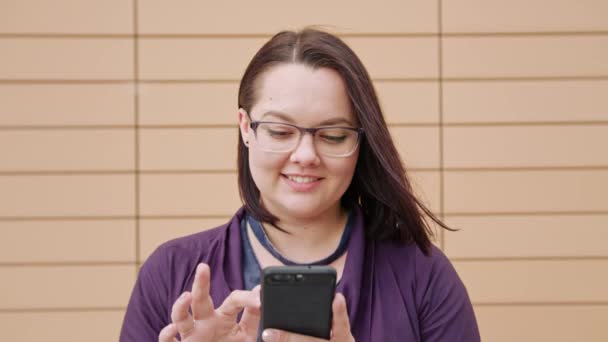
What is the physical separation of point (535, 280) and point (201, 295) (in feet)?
10.2

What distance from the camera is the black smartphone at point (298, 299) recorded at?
4.69 feet

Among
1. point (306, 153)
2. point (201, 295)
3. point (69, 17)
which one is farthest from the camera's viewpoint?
point (69, 17)

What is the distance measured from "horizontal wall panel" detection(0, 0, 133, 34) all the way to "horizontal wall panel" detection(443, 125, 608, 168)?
1796 mm

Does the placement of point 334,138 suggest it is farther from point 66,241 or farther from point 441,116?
point 66,241

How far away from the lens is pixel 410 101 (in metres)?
4.10

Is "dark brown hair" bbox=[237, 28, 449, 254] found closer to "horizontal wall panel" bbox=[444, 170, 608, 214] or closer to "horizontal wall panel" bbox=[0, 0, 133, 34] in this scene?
"horizontal wall panel" bbox=[444, 170, 608, 214]

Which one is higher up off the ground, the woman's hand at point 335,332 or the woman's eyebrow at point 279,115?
the woman's eyebrow at point 279,115

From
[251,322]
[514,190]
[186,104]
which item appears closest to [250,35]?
[186,104]

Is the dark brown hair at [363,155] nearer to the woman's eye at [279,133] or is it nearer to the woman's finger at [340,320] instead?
the woman's eye at [279,133]

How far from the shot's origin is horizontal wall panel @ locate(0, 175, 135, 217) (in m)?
4.06

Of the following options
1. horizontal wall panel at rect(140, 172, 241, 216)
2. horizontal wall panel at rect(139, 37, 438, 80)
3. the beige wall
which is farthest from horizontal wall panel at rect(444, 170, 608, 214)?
horizontal wall panel at rect(140, 172, 241, 216)

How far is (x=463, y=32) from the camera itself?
4.11 m

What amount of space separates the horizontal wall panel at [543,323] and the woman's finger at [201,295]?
9.67ft

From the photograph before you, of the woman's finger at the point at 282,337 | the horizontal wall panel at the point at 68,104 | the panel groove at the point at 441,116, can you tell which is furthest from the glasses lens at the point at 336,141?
the horizontal wall panel at the point at 68,104
